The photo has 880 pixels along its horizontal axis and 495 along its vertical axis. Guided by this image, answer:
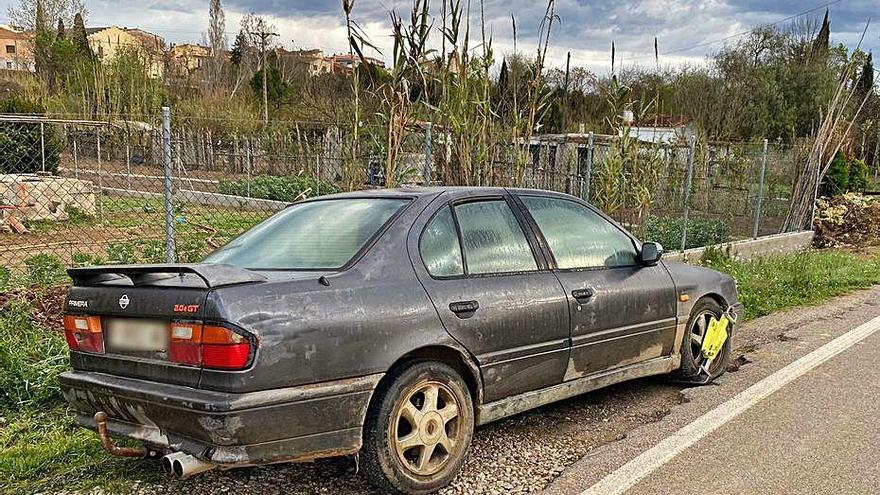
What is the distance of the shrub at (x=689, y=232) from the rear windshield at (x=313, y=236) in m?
8.21

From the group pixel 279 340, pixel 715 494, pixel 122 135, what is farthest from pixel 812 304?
pixel 122 135

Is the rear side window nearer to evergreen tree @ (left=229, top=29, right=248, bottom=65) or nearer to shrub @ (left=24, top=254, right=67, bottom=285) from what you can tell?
shrub @ (left=24, top=254, right=67, bottom=285)

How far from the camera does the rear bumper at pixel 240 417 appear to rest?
3.02 meters

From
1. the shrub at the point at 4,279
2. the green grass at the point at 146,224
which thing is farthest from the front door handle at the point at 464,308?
the green grass at the point at 146,224

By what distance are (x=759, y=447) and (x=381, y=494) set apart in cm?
229

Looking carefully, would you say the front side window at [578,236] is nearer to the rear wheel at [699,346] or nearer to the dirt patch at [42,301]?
the rear wheel at [699,346]

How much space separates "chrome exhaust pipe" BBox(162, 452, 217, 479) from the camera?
3.06m

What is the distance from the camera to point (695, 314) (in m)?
5.50

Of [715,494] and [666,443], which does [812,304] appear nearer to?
[666,443]

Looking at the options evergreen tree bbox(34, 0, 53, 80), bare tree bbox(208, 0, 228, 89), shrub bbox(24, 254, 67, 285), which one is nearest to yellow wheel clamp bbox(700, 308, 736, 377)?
shrub bbox(24, 254, 67, 285)

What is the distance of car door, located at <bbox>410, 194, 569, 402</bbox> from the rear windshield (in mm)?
297

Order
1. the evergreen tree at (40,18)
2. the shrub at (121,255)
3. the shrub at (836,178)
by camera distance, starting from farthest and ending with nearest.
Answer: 1. the evergreen tree at (40,18)
2. the shrub at (836,178)
3. the shrub at (121,255)

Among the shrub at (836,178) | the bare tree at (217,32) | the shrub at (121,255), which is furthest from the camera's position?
the bare tree at (217,32)

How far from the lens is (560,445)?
4.36 m
